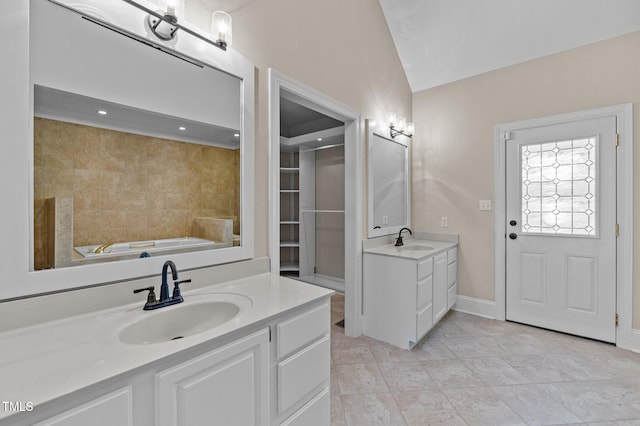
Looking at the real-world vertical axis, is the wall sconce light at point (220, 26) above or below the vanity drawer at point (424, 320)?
above

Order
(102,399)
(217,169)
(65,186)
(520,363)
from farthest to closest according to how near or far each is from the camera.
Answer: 1. (520,363)
2. (217,169)
3. (65,186)
4. (102,399)

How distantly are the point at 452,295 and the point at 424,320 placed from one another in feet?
2.88

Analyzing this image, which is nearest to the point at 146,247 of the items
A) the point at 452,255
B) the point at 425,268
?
the point at 425,268

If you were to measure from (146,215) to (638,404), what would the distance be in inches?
118

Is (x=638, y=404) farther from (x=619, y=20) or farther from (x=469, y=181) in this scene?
(x=619, y=20)

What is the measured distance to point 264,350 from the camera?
108 centimetres

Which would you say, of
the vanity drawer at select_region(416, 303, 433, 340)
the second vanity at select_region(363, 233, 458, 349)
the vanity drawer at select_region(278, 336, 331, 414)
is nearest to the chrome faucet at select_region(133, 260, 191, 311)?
the vanity drawer at select_region(278, 336, 331, 414)

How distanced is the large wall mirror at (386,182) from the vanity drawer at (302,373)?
1.56 m

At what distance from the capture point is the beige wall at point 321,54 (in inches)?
68.1

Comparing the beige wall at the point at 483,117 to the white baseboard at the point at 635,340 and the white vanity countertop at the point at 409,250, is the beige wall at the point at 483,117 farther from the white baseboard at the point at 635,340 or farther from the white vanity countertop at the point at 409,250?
the white vanity countertop at the point at 409,250

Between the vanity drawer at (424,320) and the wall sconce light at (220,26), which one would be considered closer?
the wall sconce light at (220,26)

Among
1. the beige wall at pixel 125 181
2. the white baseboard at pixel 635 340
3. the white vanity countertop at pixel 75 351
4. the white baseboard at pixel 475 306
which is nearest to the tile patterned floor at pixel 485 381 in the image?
the white baseboard at pixel 635 340

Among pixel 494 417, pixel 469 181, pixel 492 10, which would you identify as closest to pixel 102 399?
pixel 494 417

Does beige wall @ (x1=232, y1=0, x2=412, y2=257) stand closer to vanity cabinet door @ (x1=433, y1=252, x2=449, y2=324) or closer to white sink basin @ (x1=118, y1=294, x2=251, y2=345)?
white sink basin @ (x1=118, y1=294, x2=251, y2=345)
